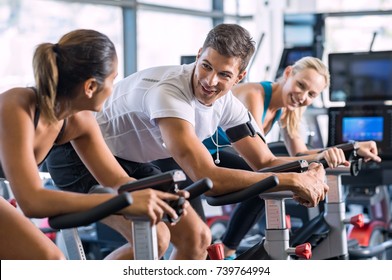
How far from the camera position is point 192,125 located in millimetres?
2604

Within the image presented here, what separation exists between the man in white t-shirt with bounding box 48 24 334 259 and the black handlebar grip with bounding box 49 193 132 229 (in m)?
0.67

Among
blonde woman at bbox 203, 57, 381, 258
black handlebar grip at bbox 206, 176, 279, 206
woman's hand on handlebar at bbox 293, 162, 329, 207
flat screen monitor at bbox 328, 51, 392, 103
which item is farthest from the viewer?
flat screen monitor at bbox 328, 51, 392, 103

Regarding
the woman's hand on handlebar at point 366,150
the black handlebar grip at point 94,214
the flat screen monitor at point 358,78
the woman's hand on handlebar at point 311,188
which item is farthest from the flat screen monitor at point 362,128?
the black handlebar grip at point 94,214

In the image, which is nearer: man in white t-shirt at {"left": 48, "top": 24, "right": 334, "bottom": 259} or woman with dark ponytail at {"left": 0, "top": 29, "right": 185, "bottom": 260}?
woman with dark ponytail at {"left": 0, "top": 29, "right": 185, "bottom": 260}

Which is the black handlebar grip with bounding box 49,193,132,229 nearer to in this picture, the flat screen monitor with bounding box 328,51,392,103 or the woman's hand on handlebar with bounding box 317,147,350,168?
the woman's hand on handlebar with bounding box 317,147,350,168

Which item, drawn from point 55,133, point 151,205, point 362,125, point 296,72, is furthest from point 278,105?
point 151,205

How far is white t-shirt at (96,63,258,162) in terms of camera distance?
2658mm

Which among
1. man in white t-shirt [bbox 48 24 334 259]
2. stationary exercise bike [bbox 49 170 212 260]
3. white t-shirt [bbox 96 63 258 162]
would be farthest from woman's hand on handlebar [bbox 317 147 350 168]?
stationary exercise bike [bbox 49 170 212 260]

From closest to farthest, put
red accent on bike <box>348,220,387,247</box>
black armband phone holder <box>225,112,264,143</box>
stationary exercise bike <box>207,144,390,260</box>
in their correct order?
stationary exercise bike <box>207,144,390,260</box>
black armband phone holder <box>225,112,264,143</box>
red accent on bike <box>348,220,387,247</box>

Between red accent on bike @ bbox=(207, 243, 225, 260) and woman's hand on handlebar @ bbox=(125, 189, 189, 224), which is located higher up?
woman's hand on handlebar @ bbox=(125, 189, 189, 224)

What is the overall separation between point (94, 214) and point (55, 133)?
0.47 meters

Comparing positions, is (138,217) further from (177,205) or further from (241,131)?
(241,131)

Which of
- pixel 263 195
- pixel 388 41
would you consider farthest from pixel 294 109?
pixel 388 41

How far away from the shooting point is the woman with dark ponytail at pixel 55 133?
1.99 metres
